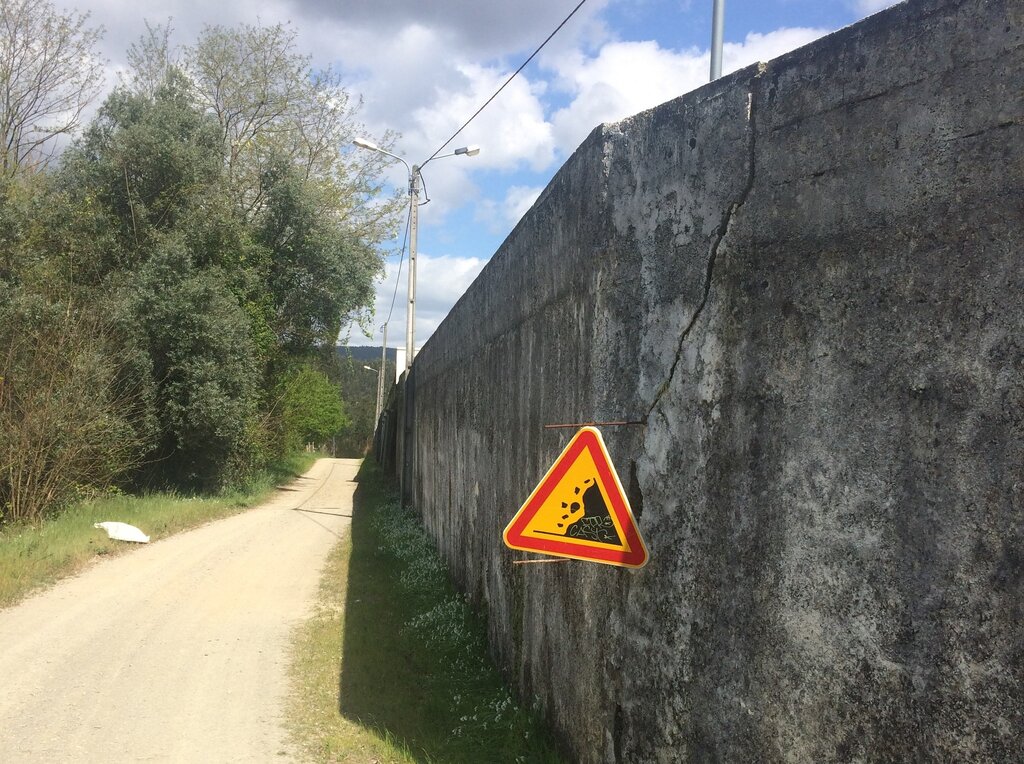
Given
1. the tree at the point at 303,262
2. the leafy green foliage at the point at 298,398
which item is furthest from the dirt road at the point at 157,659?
the leafy green foliage at the point at 298,398

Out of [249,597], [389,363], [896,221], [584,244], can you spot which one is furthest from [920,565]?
[389,363]

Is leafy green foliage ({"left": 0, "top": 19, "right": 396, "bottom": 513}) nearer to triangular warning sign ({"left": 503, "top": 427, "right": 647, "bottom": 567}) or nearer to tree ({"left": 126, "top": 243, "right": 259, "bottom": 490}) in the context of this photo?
tree ({"left": 126, "top": 243, "right": 259, "bottom": 490})

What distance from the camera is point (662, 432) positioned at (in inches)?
114

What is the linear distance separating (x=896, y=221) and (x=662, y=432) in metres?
1.13

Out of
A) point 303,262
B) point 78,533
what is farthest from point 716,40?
point 303,262

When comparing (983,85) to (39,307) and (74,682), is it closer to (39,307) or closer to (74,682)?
(74,682)

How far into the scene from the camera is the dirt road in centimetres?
445

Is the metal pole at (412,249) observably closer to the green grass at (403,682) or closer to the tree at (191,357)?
the tree at (191,357)

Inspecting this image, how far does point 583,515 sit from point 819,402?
1091mm

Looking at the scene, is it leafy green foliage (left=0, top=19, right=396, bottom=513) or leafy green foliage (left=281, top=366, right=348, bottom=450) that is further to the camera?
leafy green foliage (left=281, top=366, right=348, bottom=450)

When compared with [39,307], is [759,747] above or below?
below

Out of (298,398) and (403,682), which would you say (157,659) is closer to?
(403,682)

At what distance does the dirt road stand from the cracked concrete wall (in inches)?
100

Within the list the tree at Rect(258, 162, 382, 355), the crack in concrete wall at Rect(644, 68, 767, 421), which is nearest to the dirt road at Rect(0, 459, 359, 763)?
the crack in concrete wall at Rect(644, 68, 767, 421)
